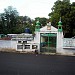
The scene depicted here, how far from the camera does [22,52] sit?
38.6 m

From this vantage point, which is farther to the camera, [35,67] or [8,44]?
[8,44]

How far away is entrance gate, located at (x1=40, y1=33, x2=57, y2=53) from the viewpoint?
3816 cm

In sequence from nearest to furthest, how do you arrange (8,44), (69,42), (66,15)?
(69,42) < (8,44) < (66,15)

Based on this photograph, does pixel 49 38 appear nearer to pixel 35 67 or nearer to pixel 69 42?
pixel 69 42

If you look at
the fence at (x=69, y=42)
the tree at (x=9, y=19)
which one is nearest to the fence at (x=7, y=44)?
the fence at (x=69, y=42)

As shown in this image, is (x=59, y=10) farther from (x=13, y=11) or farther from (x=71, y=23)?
(x=13, y=11)

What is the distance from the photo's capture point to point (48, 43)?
38500mm

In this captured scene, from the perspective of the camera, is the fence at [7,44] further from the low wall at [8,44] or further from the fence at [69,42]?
the fence at [69,42]

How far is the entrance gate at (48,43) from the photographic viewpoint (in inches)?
1502

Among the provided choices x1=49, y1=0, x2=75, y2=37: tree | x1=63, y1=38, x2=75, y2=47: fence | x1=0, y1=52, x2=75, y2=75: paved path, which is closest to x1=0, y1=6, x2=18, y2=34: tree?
x1=49, y1=0, x2=75, y2=37: tree

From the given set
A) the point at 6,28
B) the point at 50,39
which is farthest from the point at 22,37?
the point at 6,28

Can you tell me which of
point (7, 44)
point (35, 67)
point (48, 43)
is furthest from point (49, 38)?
point (35, 67)

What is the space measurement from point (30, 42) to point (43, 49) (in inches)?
86.6

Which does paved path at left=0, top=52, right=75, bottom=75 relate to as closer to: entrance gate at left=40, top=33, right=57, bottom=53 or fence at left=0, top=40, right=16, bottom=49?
entrance gate at left=40, top=33, right=57, bottom=53
